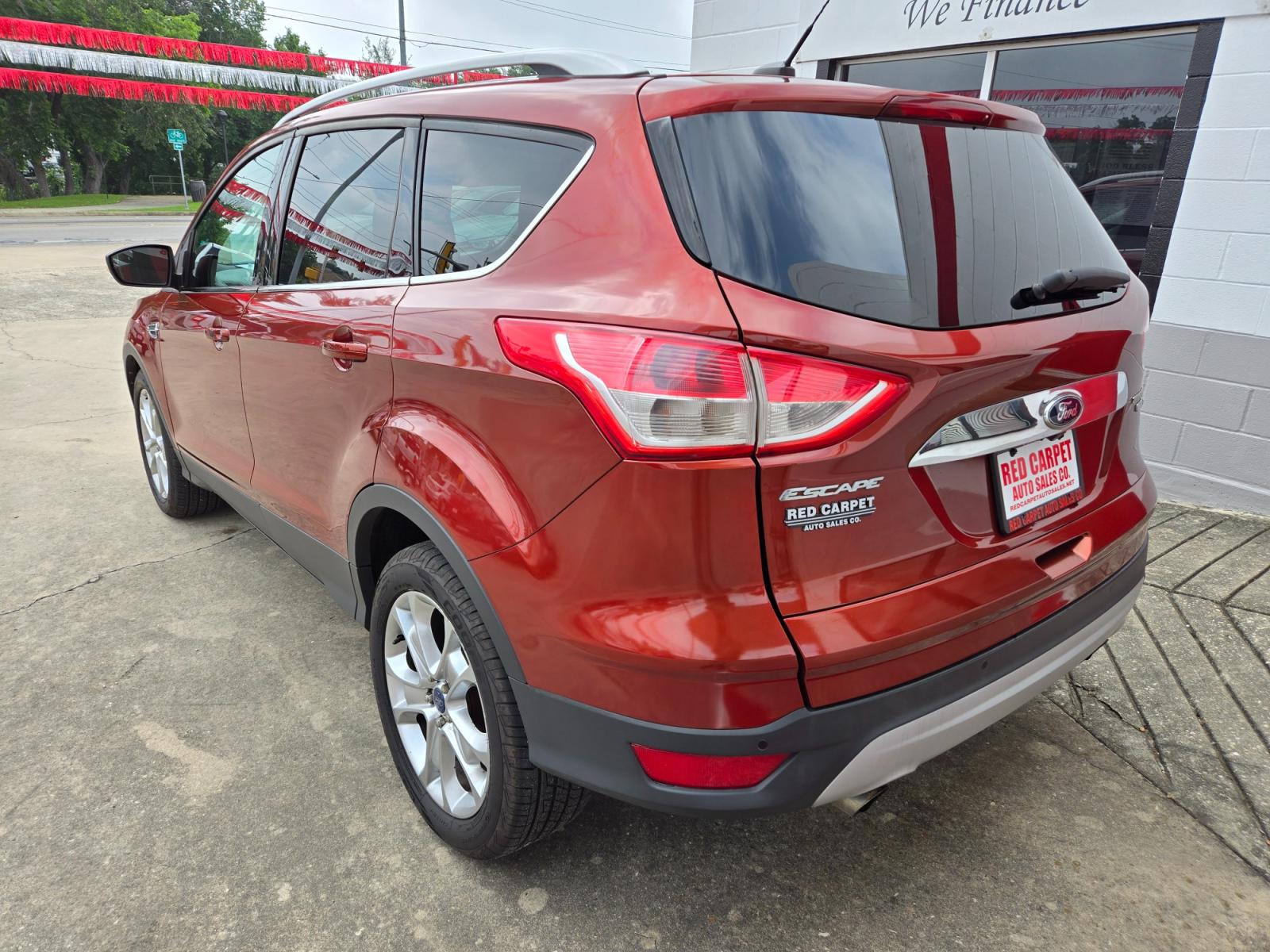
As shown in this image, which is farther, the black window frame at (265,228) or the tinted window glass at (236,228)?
the tinted window glass at (236,228)

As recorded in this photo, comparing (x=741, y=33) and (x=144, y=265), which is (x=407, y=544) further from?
(x=741, y=33)

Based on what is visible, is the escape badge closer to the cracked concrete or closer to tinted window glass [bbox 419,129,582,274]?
tinted window glass [bbox 419,129,582,274]

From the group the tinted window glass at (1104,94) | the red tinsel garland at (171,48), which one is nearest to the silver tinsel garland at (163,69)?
the red tinsel garland at (171,48)

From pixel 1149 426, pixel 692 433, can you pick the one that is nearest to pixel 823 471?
pixel 692 433

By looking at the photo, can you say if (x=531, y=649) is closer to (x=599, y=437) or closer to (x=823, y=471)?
(x=599, y=437)

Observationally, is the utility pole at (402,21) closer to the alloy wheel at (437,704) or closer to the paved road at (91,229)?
the paved road at (91,229)

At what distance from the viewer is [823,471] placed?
1.49 meters

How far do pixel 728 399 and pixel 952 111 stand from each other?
910 millimetres

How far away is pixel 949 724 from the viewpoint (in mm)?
1711

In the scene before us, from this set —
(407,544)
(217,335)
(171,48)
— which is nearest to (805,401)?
(407,544)

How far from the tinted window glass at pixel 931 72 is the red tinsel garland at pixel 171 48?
24141mm

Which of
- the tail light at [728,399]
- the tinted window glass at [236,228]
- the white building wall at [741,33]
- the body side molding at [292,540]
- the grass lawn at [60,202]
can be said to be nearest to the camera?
the tail light at [728,399]

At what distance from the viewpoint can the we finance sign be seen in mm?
4289

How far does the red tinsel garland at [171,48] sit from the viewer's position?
1033 inches
